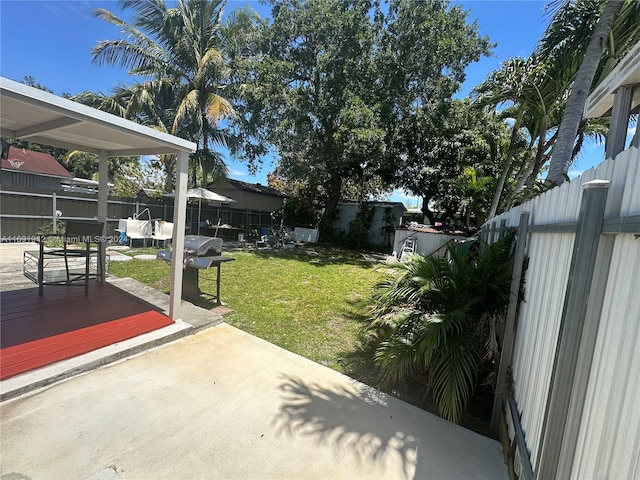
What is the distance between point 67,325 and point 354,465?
11.6ft

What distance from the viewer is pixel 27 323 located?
11.0 feet

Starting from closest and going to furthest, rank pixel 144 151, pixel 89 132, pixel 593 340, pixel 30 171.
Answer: pixel 593 340 < pixel 89 132 < pixel 144 151 < pixel 30 171

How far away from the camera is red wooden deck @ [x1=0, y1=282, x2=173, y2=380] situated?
9.12ft

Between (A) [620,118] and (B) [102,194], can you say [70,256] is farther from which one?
(A) [620,118]

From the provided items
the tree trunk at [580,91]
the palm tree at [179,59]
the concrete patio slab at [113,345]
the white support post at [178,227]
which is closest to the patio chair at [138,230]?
the concrete patio slab at [113,345]

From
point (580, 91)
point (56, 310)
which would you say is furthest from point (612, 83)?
point (56, 310)

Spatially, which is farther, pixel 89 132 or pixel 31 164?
pixel 31 164

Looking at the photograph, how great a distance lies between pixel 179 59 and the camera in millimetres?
13734

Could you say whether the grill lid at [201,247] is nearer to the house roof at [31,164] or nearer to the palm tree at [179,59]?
the palm tree at [179,59]

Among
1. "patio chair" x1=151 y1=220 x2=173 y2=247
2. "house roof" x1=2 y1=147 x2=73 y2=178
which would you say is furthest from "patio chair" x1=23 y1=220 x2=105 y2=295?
"house roof" x1=2 y1=147 x2=73 y2=178

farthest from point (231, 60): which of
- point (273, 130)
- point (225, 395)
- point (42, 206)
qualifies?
point (225, 395)

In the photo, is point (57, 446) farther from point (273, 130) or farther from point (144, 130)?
A: point (273, 130)

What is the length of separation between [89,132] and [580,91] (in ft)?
20.8

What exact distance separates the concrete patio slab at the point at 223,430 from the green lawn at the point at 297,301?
73cm
